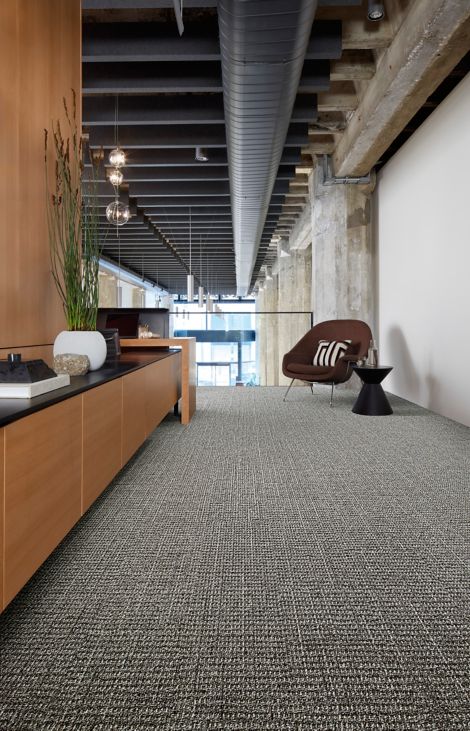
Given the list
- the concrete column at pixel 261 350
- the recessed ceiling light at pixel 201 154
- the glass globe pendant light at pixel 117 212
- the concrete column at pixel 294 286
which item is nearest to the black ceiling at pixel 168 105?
the recessed ceiling light at pixel 201 154

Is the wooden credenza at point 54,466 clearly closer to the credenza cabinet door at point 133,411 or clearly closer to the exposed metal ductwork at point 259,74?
the credenza cabinet door at point 133,411

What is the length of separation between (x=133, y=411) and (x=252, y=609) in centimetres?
143

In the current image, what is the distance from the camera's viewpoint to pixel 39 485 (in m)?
1.40

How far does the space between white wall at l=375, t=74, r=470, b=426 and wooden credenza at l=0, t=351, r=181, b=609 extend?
3.06m

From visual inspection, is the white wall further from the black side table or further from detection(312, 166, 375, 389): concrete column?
the black side table

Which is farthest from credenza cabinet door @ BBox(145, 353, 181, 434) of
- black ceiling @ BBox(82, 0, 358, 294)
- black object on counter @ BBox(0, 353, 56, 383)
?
black ceiling @ BBox(82, 0, 358, 294)

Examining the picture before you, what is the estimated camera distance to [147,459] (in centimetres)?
306

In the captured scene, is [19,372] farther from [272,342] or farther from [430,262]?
[272,342]

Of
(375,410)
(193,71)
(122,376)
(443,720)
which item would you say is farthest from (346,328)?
(443,720)

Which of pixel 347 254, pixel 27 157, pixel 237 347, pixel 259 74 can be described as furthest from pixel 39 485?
pixel 237 347

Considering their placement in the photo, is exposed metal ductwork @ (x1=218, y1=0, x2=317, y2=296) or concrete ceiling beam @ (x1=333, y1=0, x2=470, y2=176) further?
concrete ceiling beam @ (x1=333, y1=0, x2=470, y2=176)

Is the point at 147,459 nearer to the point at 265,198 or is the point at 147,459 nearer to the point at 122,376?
Result: the point at 122,376

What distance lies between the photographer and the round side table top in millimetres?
4547

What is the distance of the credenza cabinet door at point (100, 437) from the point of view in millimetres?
1847
